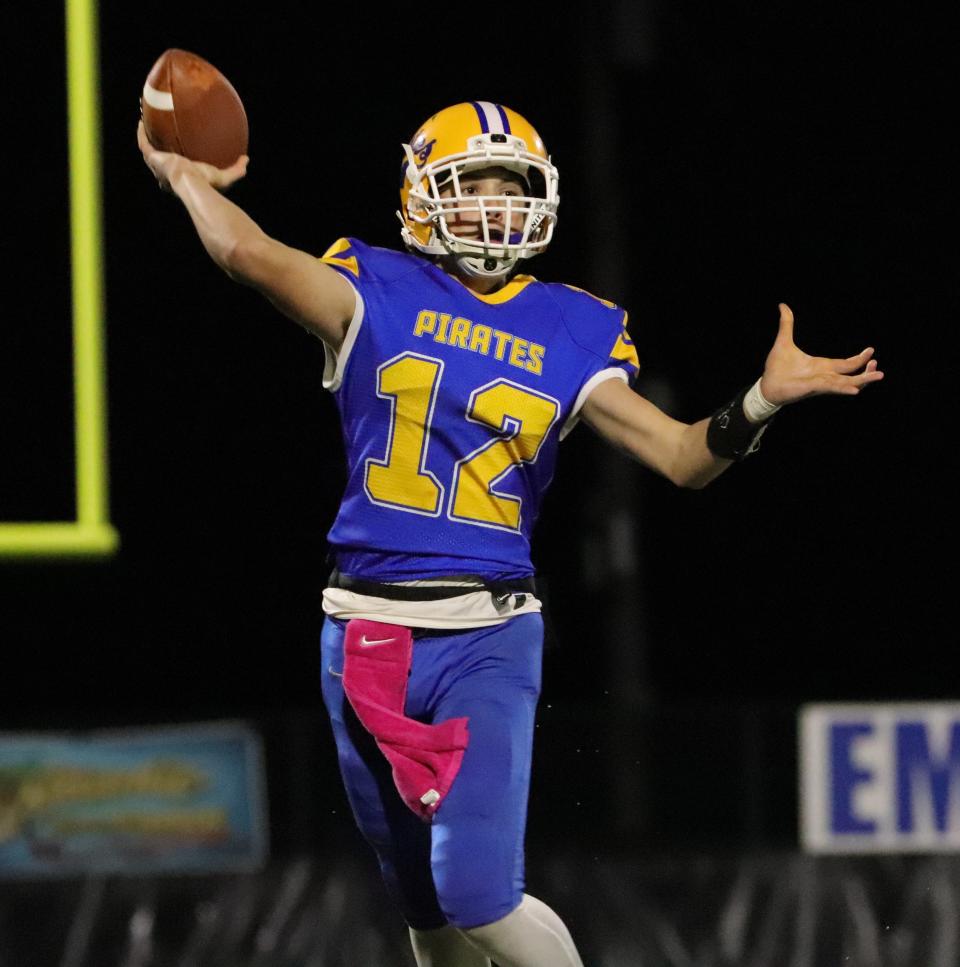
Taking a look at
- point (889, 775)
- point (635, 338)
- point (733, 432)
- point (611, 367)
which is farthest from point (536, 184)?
point (635, 338)

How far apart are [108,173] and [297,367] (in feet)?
3.65

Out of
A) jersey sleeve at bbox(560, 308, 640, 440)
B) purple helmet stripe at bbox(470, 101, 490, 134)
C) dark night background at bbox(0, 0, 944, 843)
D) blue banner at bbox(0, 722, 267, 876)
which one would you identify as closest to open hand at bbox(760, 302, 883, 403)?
jersey sleeve at bbox(560, 308, 640, 440)

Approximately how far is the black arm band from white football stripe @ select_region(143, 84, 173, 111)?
944 millimetres

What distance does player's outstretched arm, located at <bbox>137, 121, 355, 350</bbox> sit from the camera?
2.90m

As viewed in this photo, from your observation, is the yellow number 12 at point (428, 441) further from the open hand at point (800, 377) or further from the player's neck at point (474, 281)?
the open hand at point (800, 377)

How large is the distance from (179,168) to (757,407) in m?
0.92

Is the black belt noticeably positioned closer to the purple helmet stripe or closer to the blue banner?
the purple helmet stripe

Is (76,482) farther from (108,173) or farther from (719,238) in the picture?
(719,238)

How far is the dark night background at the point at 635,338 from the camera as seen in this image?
6.50 meters

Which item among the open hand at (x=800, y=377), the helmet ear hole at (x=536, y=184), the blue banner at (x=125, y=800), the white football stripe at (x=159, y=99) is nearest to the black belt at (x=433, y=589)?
the open hand at (x=800, y=377)

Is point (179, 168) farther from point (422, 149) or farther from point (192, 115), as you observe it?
point (422, 149)

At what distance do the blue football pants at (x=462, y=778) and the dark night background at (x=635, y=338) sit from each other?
3098 millimetres

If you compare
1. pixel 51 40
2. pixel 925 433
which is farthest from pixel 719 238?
pixel 51 40

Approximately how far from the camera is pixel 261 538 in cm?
701
